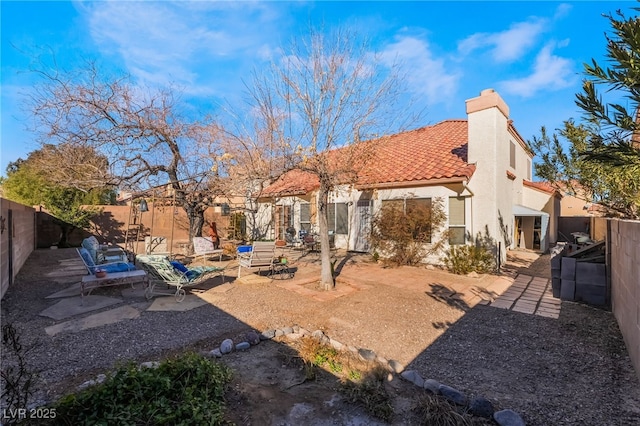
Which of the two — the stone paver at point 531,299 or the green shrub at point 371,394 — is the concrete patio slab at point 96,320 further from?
the stone paver at point 531,299

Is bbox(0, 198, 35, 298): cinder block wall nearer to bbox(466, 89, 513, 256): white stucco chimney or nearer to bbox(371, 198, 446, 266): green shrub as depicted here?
bbox(371, 198, 446, 266): green shrub

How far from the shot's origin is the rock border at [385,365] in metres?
3.29

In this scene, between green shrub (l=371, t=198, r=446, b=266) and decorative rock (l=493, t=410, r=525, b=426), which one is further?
green shrub (l=371, t=198, r=446, b=266)

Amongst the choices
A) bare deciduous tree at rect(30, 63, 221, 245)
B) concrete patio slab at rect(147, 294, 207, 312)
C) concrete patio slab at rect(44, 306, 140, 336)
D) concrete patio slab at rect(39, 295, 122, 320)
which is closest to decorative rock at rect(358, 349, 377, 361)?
concrete patio slab at rect(147, 294, 207, 312)

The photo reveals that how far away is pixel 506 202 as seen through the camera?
1277 centimetres

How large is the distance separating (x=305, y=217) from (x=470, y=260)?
1003cm

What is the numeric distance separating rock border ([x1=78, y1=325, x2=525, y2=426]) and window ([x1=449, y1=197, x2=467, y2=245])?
26.0 feet

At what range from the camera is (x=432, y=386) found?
12.4 feet

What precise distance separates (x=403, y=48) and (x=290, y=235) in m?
11.9

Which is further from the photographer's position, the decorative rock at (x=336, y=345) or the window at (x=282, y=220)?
the window at (x=282, y=220)

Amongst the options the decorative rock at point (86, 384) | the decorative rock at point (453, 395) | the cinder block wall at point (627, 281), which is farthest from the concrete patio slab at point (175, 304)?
the cinder block wall at point (627, 281)

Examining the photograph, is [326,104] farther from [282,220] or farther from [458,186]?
[282,220]

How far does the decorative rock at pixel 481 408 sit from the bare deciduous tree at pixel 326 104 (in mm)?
5108

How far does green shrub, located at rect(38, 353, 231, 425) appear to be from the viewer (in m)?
2.81
